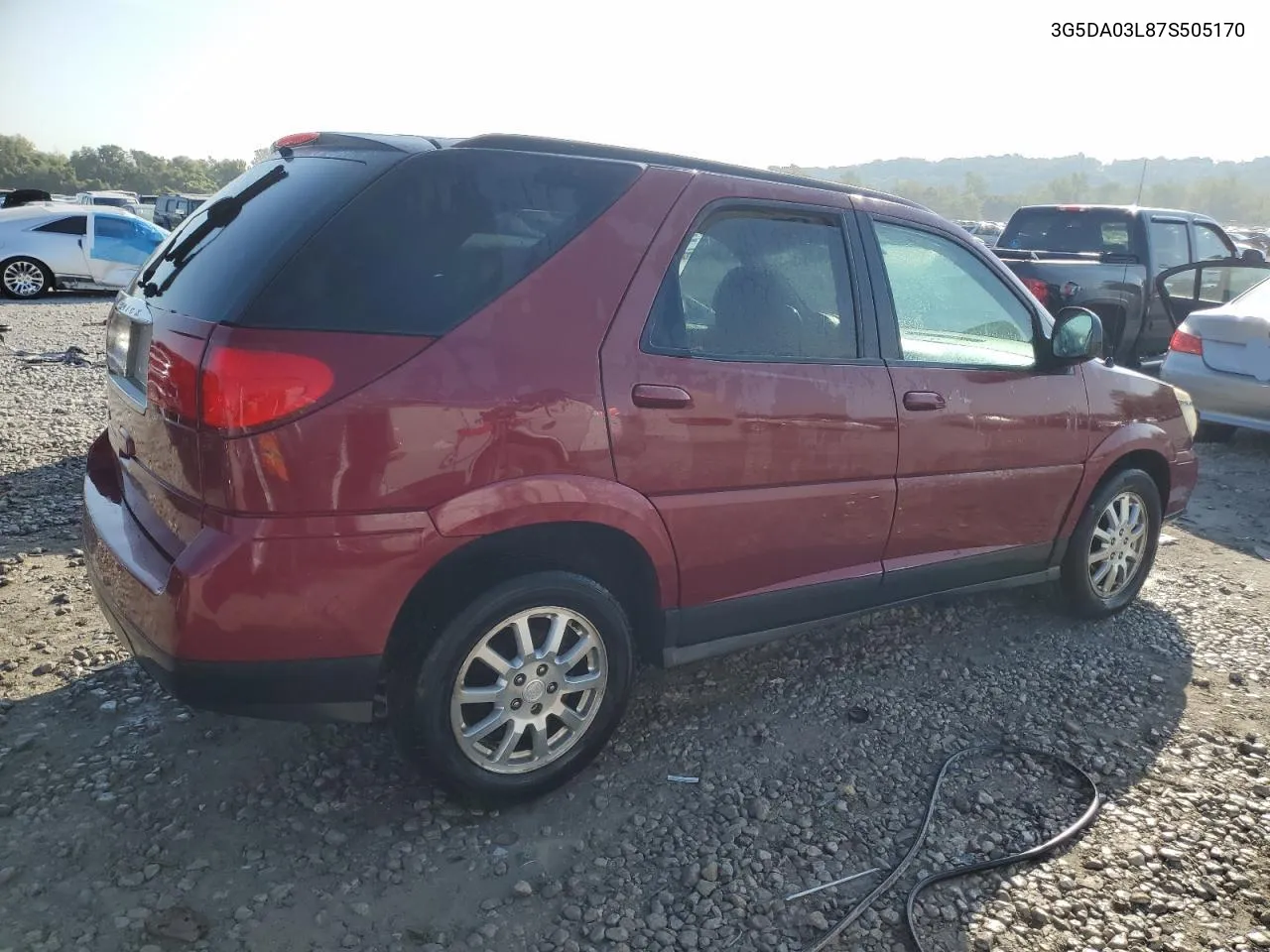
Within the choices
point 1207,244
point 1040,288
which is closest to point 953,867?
point 1040,288

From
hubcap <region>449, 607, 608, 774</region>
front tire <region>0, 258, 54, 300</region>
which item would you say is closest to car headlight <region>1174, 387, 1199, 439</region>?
hubcap <region>449, 607, 608, 774</region>

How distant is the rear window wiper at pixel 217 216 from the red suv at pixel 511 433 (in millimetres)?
15

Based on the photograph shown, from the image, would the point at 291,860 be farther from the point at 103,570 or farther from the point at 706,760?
the point at 706,760

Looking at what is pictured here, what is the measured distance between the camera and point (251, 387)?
2.20 meters

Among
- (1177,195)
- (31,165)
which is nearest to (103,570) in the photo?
(31,165)

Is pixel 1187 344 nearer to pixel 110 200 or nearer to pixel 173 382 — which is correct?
pixel 173 382

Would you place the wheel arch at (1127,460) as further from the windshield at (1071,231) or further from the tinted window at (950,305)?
the windshield at (1071,231)

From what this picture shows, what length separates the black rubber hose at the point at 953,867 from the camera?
7.93ft

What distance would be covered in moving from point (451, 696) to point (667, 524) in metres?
0.79

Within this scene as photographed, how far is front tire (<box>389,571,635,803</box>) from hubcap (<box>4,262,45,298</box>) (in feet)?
49.3

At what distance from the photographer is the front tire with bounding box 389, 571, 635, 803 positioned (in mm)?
2547

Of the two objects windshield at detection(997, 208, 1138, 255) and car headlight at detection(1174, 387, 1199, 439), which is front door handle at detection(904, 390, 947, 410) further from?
windshield at detection(997, 208, 1138, 255)

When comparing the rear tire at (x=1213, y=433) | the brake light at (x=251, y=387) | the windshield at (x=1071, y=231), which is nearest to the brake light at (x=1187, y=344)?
the rear tire at (x=1213, y=433)

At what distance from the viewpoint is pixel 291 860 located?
2537mm
